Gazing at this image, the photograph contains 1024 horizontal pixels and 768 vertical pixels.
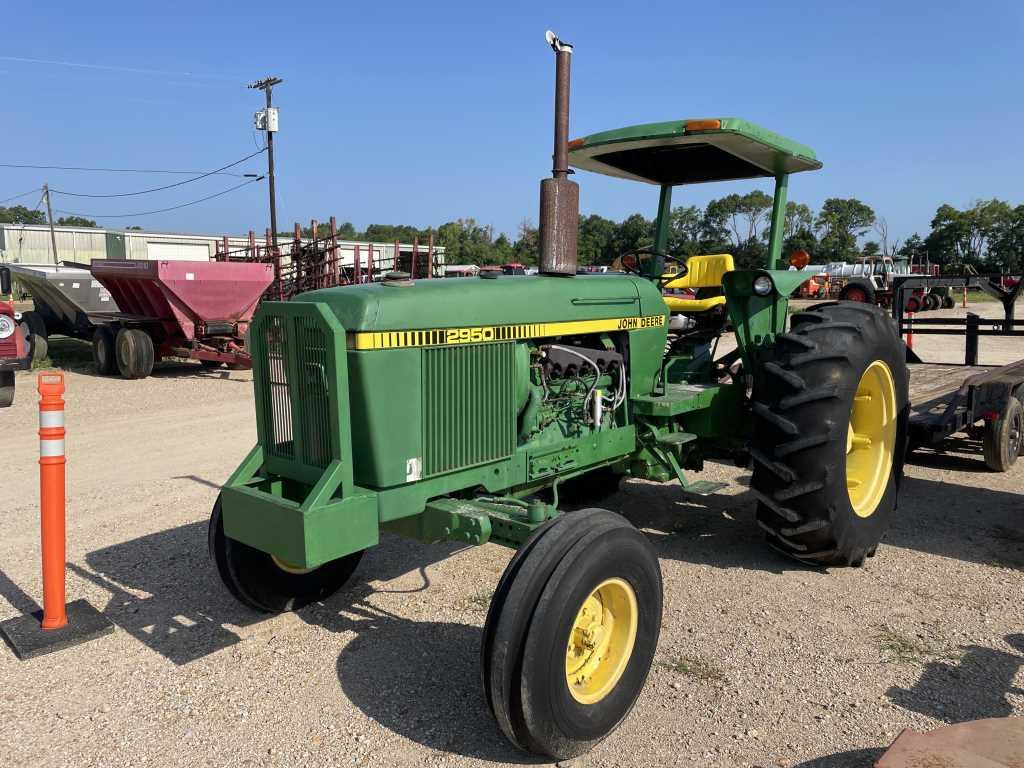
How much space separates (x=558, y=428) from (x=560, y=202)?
111cm

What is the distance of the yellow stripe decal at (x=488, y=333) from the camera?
2916 mm

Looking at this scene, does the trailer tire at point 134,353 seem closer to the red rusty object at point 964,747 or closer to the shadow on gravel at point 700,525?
the shadow on gravel at point 700,525

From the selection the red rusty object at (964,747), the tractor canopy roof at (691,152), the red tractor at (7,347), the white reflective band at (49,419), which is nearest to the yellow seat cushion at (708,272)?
the tractor canopy roof at (691,152)

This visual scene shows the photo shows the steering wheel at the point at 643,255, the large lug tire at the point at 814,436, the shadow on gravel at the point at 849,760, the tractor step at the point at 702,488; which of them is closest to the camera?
the shadow on gravel at the point at 849,760

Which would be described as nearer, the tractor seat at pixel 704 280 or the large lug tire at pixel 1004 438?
the tractor seat at pixel 704 280

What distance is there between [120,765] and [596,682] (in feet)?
5.40

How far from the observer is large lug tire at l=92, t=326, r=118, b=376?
12.1 metres

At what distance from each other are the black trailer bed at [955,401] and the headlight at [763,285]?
1788 millimetres

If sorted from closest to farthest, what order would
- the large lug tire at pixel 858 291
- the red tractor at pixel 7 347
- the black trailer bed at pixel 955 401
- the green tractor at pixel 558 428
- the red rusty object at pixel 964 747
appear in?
the red rusty object at pixel 964 747
the green tractor at pixel 558 428
the black trailer bed at pixel 955 401
the large lug tire at pixel 858 291
the red tractor at pixel 7 347

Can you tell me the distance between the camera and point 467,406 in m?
3.28

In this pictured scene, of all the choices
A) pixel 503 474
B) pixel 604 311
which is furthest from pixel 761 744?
pixel 604 311

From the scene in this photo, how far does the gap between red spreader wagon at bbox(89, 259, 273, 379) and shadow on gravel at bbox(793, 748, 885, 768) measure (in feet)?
35.0

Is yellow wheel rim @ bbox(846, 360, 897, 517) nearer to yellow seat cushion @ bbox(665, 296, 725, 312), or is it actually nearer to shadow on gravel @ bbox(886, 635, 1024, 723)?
yellow seat cushion @ bbox(665, 296, 725, 312)

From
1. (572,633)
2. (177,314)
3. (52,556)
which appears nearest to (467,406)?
(572,633)
